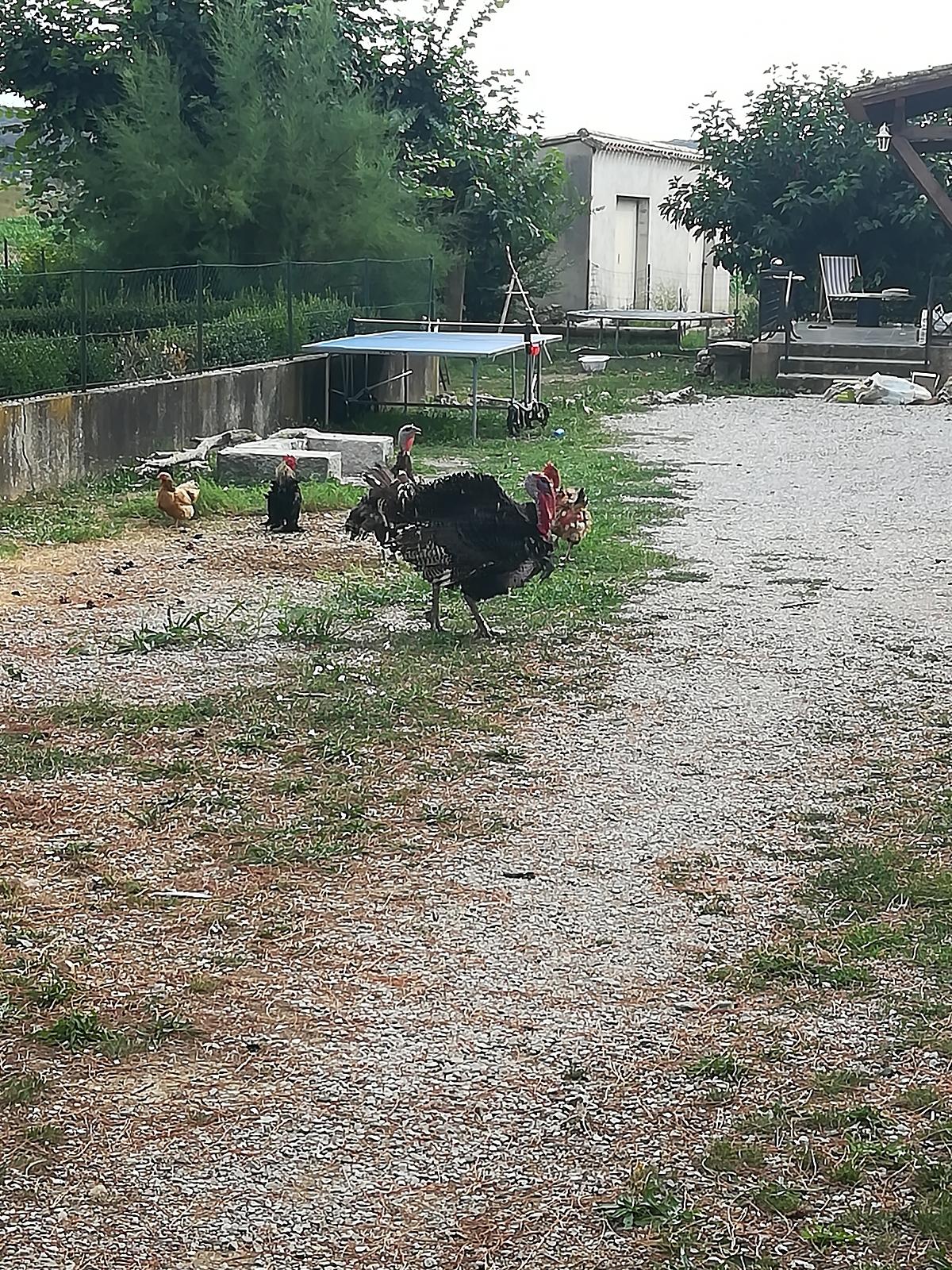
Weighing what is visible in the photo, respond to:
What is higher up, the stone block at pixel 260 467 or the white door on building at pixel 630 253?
the white door on building at pixel 630 253

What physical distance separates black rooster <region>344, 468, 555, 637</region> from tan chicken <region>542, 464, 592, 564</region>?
0.51ft

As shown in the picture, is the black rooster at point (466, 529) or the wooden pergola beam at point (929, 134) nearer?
the black rooster at point (466, 529)

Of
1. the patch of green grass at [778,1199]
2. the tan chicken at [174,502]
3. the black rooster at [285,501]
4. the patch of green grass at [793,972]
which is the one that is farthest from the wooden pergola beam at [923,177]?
the patch of green grass at [778,1199]

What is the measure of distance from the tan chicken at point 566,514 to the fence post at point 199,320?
597cm

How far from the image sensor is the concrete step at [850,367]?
2025cm

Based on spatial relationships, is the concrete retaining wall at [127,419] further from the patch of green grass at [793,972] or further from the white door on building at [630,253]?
the white door on building at [630,253]

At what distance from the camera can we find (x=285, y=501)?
9547mm

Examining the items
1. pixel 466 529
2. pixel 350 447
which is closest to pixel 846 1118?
pixel 466 529

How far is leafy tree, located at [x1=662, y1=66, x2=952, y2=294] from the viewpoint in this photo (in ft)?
72.8

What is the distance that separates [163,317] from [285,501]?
4.14 m

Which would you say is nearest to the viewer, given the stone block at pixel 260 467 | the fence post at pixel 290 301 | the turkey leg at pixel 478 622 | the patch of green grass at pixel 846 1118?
the patch of green grass at pixel 846 1118

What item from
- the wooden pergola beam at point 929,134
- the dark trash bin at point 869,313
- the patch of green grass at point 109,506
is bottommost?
the patch of green grass at point 109,506

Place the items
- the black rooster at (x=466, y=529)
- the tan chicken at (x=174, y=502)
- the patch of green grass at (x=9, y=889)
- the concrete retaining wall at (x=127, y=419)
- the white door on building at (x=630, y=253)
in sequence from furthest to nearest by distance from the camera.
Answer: the white door on building at (x=630, y=253)
the concrete retaining wall at (x=127, y=419)
the tan chicken at (x=174, y=502)
the black rooster at (x=466, y=529)
the patch of green grass at (x=9, y=889)

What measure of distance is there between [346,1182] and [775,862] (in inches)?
76.4
